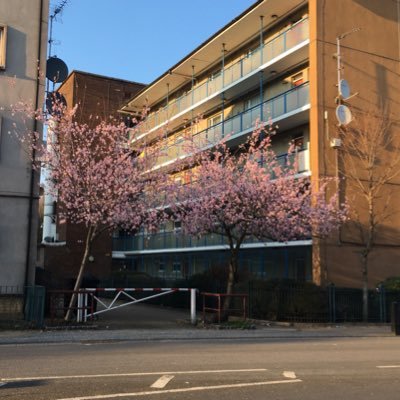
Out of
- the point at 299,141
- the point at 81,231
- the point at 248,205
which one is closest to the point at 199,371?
the point at 248,205

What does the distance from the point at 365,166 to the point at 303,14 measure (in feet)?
25.5

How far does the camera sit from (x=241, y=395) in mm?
6707

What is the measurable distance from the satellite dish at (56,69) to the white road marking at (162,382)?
14837 millimetres

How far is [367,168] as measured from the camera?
21828mm

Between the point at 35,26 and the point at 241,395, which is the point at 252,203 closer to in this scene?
the point at 35,26

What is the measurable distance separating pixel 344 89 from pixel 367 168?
→ 3363mm

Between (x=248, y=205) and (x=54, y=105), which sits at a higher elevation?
(x=54, y=105)

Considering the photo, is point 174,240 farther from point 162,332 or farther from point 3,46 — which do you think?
point 3,46

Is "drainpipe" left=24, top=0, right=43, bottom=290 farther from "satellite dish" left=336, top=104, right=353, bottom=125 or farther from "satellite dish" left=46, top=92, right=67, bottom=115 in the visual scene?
"satellite dish" left=336, top=104, right=353, bottom=125

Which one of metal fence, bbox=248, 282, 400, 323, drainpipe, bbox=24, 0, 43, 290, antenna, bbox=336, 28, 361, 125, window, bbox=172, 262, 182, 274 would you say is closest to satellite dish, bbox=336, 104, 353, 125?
antenna, bbox=336, 28, 361, 125

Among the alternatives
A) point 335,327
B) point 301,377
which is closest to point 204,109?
point 335,327

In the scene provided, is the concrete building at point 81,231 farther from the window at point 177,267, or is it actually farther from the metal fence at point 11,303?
the metal fence at point 11,303

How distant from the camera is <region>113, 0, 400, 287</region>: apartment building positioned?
2180 cm

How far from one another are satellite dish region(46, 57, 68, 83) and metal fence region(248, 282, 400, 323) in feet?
34.6
